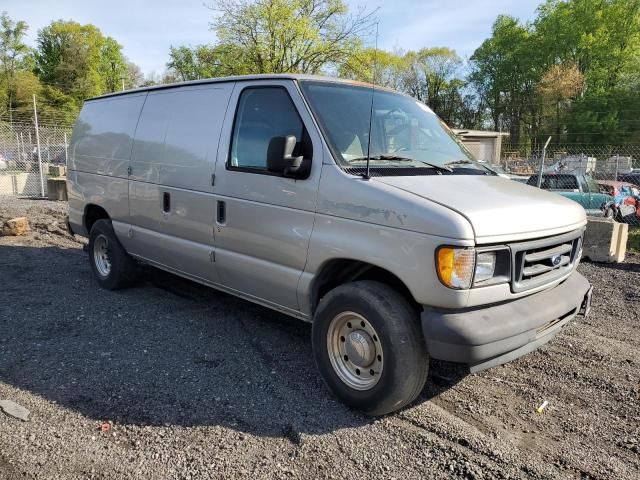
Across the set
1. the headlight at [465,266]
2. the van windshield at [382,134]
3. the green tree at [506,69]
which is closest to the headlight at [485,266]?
the headlight at [465,266]

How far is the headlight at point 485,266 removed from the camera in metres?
2.93

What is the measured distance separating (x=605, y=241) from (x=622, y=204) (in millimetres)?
7216

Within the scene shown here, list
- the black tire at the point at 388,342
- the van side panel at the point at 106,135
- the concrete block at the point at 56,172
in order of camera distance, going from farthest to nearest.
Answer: the concrete block at the point at 56,172
the van side panel at the point at 106,135
the black tire at the point at 388,342

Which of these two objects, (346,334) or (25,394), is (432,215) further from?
(25,394)

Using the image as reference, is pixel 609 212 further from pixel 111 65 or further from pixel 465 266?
pixel 111 65

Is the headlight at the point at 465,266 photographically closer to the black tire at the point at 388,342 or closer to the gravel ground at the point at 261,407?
the black tire at the point at 388,342

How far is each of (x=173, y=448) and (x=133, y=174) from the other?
3.29 meters

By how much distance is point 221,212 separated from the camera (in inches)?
170

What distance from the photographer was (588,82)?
195ft

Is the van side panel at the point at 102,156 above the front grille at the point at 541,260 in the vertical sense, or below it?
above

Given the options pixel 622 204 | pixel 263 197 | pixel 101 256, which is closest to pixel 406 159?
pixel 263 197

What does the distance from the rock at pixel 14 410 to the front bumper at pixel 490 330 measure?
263cm

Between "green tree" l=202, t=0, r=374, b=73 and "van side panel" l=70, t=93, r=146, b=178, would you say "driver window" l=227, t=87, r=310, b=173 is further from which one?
"green tree" l=202, t=0, r=374, b=73

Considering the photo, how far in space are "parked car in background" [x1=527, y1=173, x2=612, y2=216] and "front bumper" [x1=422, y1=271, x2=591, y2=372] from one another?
11152mm
